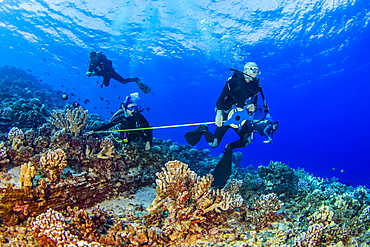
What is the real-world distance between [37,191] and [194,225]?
295cm

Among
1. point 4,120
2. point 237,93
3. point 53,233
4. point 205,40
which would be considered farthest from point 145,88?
point 205,40

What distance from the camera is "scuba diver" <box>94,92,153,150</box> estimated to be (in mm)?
6465

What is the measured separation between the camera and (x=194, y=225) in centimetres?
346

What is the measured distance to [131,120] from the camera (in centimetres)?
659

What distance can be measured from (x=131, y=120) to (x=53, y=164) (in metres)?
2.82

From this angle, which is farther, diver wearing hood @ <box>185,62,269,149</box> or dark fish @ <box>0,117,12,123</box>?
dark fish @ <box>0,117,12,123</box>

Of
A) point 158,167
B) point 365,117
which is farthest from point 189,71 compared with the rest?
point 365,117

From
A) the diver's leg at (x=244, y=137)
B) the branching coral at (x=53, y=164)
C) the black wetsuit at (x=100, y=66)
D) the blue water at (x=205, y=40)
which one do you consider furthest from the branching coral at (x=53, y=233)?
the blue water at (x=205, y=40)

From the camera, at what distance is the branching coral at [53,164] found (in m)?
4.07

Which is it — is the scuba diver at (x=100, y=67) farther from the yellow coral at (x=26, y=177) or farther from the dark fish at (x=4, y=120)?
the yellow coral at (x=26, y=177)

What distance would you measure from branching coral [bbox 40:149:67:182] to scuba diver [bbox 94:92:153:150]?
2.25 meters

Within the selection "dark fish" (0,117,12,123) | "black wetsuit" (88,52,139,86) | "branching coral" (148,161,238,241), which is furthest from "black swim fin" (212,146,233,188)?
"black wetsuit" (88,52,139,86)

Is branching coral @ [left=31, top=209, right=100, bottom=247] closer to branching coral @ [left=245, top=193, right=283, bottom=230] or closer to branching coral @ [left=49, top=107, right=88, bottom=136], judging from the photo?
branching coral @ [left=245, top=193, right=283, bottom=230]

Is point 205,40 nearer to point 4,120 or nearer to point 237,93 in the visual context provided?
point 237,93
